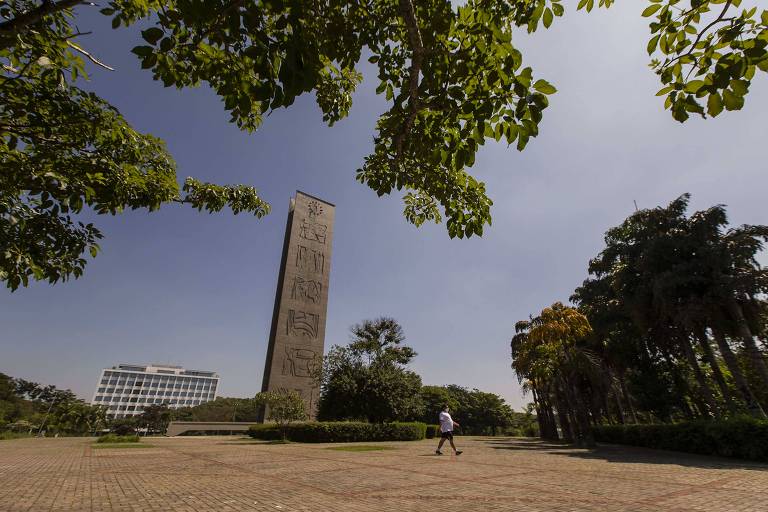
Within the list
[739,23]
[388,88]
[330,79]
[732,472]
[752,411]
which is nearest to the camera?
[739,23]

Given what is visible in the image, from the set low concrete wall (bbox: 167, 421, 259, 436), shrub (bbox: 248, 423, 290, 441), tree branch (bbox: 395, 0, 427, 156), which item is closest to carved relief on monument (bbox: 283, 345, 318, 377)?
shrub (bbox: 248, 423, 290, 441)

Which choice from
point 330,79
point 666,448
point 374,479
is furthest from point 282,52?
point 666,448

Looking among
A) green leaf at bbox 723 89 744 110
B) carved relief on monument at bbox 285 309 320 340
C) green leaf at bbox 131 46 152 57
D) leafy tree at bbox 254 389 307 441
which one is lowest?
leafy tree at bbox 254 389 307 441

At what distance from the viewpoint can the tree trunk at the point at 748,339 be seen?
16297 mm

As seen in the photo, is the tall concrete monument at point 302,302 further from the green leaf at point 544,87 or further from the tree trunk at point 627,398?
the green leaf at point 544,87

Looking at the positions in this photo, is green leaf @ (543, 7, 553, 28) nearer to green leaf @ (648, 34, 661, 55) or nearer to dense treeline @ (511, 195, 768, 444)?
green leaf @ (648, 34, 661, 55)

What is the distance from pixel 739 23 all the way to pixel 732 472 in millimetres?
10399

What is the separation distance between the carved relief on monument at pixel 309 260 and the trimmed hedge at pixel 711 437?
82.1 feet

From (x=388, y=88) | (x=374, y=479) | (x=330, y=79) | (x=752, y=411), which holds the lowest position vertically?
(x=374, y=479)

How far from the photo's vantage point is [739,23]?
2682 mm

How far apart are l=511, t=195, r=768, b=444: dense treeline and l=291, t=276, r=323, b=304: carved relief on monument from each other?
1771cm

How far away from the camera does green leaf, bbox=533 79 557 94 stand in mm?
2902

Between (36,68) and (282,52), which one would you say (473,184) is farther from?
(36,68)

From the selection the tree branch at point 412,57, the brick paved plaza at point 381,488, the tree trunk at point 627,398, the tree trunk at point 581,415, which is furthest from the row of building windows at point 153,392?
the tree branch at point 412,57
